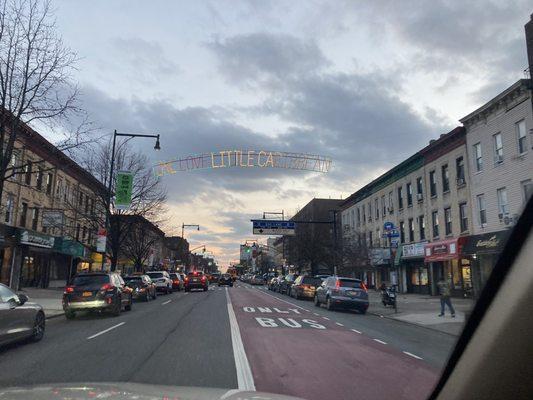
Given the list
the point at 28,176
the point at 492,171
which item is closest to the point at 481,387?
the point at 492,171

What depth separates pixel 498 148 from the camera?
26703 millimetres

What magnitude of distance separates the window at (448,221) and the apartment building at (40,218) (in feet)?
75.6

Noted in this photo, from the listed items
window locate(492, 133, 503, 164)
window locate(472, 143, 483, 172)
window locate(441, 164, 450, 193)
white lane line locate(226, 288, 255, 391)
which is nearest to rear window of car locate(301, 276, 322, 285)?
window locate(441, 164, 450, 193)

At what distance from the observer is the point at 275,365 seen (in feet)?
29.1

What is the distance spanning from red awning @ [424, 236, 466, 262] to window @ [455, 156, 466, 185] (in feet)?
12.1

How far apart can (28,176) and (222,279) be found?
3654 centimetres

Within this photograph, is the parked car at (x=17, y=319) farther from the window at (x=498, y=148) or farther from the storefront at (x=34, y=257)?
the window at (x=498, y=148)

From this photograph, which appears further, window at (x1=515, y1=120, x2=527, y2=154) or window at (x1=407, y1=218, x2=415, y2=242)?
window at (x1=407, y1=218, x2=415, y2=242)

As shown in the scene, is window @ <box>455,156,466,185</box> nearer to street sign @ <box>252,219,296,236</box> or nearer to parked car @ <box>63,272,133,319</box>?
parked car @ <box>63,272,133,319</box>

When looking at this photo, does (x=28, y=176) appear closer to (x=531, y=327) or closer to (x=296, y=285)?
(x=296, y=285)

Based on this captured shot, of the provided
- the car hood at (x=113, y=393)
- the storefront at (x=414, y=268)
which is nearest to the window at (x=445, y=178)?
the storefront at (x=414, y=268)

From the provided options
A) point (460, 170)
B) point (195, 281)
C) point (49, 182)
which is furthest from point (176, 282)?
point (460, 170)

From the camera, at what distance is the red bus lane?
23.4 ft

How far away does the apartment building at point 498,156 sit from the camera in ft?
79.5
